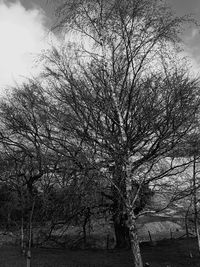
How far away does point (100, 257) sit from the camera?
13203 millimetres

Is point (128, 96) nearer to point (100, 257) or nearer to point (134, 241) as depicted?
point (134, 241)

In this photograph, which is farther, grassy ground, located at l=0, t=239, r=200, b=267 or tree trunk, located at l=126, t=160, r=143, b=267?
grassy ground, located at l=0, t=239, r=200, b=267

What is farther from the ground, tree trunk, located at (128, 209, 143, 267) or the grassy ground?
tree trunk, located at (128, 209, 143, 267)

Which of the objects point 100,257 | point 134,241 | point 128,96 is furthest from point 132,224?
point 100,257

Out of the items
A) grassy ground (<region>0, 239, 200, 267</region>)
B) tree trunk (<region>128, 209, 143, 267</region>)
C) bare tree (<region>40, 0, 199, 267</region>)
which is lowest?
grassy ground (<region>0, 239, 200, 267</region>)

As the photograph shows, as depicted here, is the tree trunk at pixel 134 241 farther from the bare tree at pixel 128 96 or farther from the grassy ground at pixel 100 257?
the grassy ground at pixel 100 257

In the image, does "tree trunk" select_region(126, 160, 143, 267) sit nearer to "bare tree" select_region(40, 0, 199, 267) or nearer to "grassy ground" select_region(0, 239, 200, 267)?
"bare tree" select_region(40, 0, 199, 267)

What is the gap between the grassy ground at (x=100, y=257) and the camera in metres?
11.7

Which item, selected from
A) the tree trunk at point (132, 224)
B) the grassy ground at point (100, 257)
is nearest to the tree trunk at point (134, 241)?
the tree trunk at point (132, 224)

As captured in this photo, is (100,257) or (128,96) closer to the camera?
(128,96)

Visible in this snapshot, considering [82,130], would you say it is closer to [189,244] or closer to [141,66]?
[141,66]

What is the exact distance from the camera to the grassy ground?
11.7 metres

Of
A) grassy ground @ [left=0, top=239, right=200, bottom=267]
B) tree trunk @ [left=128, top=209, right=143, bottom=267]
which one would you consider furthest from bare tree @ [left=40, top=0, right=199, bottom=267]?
grassy ground @ [left=0, top=239, right=200, bottom=267]

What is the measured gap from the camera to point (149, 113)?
725 cm
